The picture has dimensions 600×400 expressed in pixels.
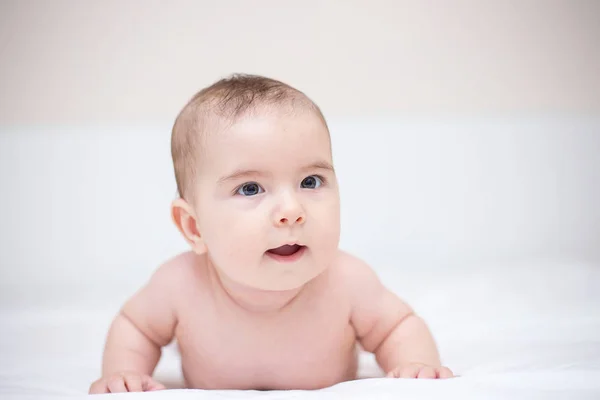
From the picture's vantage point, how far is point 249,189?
1.05 meters

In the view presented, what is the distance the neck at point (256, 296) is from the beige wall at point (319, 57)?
Answer: 1.35 metres

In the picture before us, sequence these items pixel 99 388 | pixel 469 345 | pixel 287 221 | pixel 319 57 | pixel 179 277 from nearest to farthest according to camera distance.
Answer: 1. pixel 287 221
2. pixel 99 388
3. pixel 179 277
4. pixel 469 345
5. pixel 319 57

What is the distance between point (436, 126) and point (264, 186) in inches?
55.5

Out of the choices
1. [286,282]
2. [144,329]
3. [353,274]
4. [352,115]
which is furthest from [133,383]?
[352,115]

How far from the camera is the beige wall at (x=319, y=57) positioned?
2.35 metres

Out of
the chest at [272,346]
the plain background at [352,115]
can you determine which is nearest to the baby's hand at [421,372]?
the chest at [272,346]

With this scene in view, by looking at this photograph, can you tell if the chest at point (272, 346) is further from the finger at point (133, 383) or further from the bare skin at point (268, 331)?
the finger at point (133, 383)

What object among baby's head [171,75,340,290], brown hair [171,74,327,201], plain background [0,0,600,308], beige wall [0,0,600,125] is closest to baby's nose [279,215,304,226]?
baby's head [171,75,340,290]

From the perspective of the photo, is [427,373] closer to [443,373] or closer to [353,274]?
[443,373]

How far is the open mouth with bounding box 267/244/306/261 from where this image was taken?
3.44 ft

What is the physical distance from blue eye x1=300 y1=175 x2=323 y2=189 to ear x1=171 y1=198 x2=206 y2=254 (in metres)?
0.18

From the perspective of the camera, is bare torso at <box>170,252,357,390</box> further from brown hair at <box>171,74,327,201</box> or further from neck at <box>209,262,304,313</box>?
brown hair at <box>171,74,327,201</box>

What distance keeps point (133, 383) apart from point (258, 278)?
0.76 ft

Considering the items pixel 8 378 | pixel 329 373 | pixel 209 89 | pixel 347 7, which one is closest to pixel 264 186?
pixel 209 89
